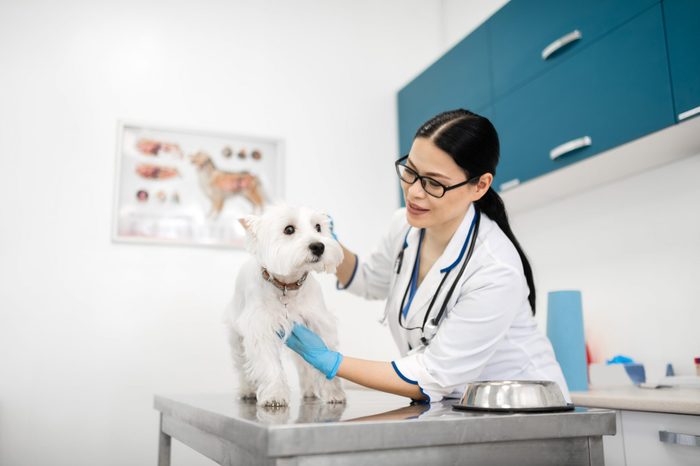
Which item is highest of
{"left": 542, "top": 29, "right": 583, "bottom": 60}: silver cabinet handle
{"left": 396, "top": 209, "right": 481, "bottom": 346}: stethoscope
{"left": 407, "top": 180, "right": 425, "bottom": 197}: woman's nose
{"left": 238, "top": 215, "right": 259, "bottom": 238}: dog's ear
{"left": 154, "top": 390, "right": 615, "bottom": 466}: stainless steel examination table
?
{"left": 542, "top": 29, "right": 583, "bottom": 60}: silver cabinet handle

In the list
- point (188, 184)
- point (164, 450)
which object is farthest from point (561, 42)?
point (164, 450)

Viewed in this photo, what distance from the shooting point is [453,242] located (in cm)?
158

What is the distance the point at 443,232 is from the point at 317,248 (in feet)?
1.42

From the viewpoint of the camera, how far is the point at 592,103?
7.41ft

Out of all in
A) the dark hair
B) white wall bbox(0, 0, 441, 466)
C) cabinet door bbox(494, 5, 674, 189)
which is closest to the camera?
the dark hair

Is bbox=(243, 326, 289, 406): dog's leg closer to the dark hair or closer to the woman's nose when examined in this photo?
the woman's nose

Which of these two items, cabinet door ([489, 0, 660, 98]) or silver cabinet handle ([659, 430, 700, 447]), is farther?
cabinet door ([489, 0, 660, 98])

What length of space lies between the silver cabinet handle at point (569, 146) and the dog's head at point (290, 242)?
4.00 feet

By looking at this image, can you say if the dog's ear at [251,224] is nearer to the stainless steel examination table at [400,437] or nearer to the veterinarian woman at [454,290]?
Result: the veterinarian woman at [454,290]

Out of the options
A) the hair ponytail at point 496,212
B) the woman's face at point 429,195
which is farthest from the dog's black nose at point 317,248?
the hair ponytail at point 496,212

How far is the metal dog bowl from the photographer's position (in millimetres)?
1023

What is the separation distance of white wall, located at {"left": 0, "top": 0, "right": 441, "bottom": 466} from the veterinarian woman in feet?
5.37

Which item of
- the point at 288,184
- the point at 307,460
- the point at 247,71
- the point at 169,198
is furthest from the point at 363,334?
the point at 307,460

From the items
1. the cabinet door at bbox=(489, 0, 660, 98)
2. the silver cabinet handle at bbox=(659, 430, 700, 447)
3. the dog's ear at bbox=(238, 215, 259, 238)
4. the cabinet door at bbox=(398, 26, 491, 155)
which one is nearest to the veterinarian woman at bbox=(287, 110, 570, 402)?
the dog's ear at bbox=(238, 215, 259, 238)
